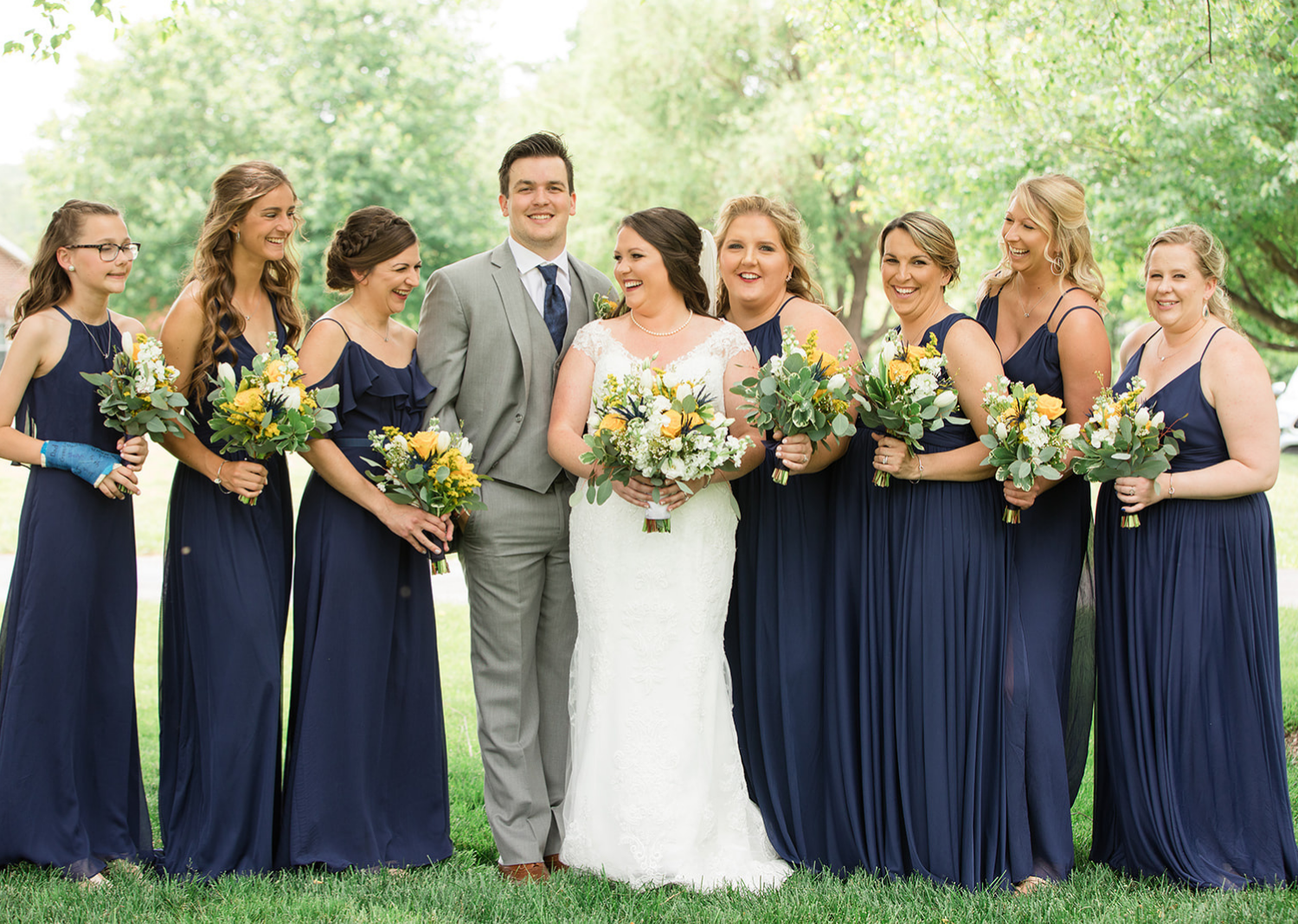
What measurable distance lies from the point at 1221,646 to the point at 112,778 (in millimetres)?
4914

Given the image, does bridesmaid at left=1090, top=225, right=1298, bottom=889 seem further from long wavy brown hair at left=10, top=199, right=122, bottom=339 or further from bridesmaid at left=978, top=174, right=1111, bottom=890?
long wavy brown hair at left=10, top=199, right=122, bottom=339

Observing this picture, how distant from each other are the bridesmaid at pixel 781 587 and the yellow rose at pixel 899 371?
1.63 ft

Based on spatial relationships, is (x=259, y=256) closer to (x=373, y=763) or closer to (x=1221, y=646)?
(x=373, y=763)

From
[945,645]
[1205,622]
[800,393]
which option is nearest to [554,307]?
[800,393]

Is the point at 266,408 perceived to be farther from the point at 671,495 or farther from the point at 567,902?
the point at 567,902

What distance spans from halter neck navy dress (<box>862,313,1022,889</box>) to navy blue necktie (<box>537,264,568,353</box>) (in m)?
1.70

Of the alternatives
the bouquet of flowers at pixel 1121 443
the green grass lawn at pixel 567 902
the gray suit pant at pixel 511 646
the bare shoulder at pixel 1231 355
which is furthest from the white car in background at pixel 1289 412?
the gray suit pant at pixel 511 646

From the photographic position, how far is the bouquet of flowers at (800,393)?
470cm

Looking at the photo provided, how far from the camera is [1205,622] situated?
4.96 meters

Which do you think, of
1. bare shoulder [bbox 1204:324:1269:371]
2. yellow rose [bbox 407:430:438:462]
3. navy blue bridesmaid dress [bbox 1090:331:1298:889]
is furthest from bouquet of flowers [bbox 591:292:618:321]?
bare shoulder [bbox 1204:324:1269:371]

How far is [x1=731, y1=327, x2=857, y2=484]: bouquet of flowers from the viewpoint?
4.70 meters

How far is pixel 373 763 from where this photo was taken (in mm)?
5223

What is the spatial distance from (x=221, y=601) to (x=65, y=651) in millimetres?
688

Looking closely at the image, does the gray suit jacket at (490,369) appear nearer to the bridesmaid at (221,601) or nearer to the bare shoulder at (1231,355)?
the bridesmaid at (221,601)
